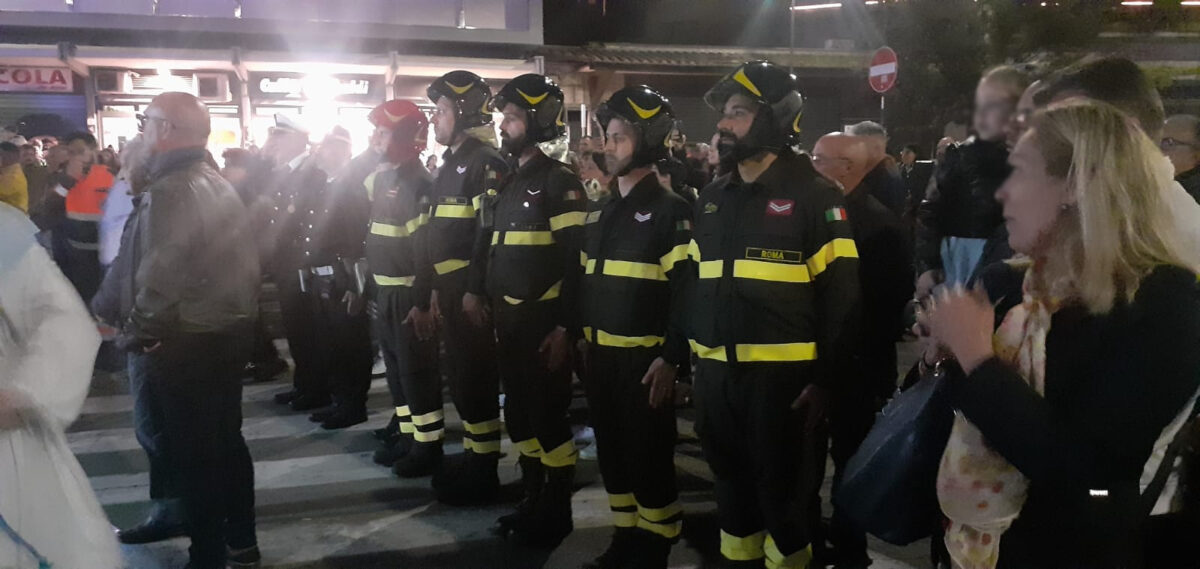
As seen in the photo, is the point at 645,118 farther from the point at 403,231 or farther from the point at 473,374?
the point at 403,231

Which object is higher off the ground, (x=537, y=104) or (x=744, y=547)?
(x=537, y=104)

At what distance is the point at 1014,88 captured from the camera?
1.67 metres

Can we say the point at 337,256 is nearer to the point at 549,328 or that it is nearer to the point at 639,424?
the point at 549,328

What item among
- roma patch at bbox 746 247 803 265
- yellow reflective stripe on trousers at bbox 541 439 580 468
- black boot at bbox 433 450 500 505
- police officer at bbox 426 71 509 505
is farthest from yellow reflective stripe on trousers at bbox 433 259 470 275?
roma patch at bbox 746 247 803 265

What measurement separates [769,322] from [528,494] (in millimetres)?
2256

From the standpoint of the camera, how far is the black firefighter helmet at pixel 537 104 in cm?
492

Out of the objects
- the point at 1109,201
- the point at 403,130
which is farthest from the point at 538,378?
the point at 1109,201

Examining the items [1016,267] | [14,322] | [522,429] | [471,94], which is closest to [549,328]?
[522,429]

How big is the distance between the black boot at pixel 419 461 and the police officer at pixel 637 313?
6.84 ft

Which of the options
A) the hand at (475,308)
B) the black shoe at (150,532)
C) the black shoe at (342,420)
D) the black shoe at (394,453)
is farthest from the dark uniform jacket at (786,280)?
the black shoe at (342,420)

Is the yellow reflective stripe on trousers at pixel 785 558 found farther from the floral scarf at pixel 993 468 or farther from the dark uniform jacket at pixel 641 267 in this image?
the floral scarf at pixel 993 468

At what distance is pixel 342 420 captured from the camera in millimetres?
7156

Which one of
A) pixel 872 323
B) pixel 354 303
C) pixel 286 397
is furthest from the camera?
pixel 286 397

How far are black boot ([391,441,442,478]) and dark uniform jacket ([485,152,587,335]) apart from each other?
1.66m
